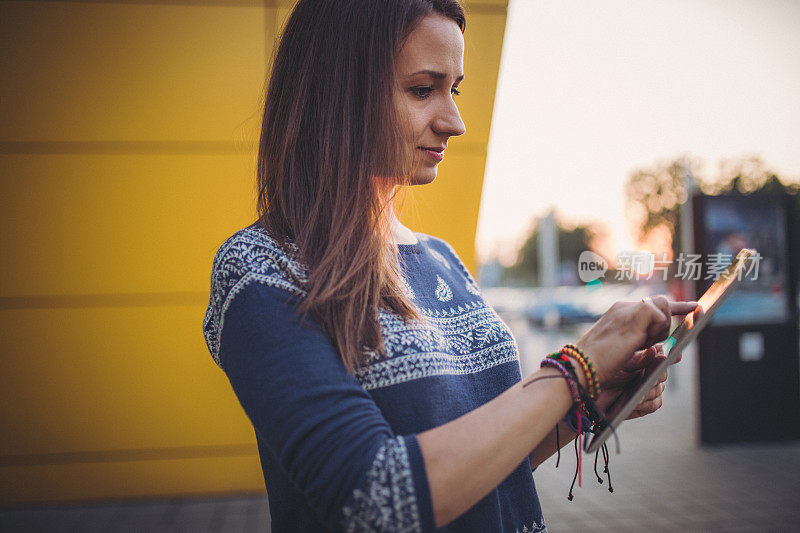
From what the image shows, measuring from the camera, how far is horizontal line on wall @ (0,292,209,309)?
A: 11.5 ft

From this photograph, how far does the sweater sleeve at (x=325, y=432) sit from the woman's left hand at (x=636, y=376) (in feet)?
1.67

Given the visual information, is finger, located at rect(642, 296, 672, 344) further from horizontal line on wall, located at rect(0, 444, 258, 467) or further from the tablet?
horizontal line on wall, located at rect(0, 444, 258, 467)

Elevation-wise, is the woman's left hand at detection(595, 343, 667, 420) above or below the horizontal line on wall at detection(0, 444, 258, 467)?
above

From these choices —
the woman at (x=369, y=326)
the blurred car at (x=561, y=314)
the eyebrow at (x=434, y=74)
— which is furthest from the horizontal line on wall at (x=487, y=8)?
the blurred car at (x=561, y=314)

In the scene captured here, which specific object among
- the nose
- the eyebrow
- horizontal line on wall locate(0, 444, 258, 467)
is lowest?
horizontal line on wall locate(0, 444, 258, 467)

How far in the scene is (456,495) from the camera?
2.52ft

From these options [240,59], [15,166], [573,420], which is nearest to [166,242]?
[15,166]

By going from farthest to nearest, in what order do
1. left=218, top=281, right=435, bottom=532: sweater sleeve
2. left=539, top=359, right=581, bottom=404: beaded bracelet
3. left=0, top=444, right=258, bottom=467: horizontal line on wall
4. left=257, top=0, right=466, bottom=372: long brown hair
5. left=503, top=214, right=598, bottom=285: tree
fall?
1. left=503, top=214, right=598, bottom=285: tree
2. left=0, top=444, right=258, bottom=467: horizontal line on wall
3. left=257, top=0, right=466, bottom=372: long brown hair
4. left=539, top=359, right=581, bottom=404: beaded bracelet
5. left=218, top=281, right=435, bottom=532: sweater sleeve

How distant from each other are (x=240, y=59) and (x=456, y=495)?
3395 millimetres

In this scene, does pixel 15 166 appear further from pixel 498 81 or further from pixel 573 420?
pixel 573 420

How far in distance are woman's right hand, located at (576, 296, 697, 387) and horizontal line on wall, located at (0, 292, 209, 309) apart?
3.21 m

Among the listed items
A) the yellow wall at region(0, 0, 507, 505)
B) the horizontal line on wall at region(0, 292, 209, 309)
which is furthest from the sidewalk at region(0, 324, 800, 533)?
the horizontal line on wall at region(0, 292, 209, 309)

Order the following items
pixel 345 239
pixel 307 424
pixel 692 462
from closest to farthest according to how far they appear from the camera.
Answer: pixel 307 424, pixel 345 239, pixel 692 462

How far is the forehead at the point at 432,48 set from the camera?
105 centimetres
